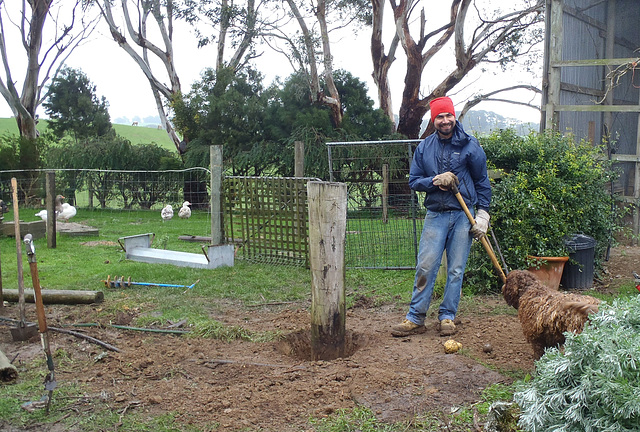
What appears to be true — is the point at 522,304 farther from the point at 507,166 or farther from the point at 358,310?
the point at 507,166

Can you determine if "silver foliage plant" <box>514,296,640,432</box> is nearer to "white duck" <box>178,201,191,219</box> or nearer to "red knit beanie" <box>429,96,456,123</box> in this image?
"red knit beanie" <box>429,96,456,123</box>

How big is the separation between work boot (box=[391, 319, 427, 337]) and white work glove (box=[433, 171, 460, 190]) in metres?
1.31

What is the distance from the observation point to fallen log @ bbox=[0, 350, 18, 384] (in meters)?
4.38

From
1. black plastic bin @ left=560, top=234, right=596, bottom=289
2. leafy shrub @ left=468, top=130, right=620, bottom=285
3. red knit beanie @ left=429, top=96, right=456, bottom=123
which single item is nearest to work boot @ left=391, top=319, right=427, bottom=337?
red knit beanie @ left=429, top=96, right=456, bottom=123

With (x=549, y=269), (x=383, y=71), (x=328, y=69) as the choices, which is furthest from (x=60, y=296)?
(x=383, y=71)

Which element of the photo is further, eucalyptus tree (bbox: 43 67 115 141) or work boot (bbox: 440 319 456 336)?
eucalyptus tree (bbox: 43 67 115 141)

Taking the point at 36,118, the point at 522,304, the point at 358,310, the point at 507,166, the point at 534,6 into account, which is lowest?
the point at 358,310

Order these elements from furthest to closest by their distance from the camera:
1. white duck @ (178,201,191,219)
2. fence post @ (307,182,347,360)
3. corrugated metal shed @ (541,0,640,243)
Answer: white duck @ (178,201,191,219) < corrugated metal shed @ (541,0,640,243) < fence post @ (307,182,347,360)

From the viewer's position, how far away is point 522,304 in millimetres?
4238

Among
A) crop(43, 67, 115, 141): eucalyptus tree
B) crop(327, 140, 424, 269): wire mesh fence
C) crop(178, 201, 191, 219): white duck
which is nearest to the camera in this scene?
crop(327, 140, 424, 269): wire mesh fence

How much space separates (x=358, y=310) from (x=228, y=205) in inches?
162

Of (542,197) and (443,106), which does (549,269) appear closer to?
(542,197)

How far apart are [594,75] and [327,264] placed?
32.8 ft

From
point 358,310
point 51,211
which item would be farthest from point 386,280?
point 51,211
